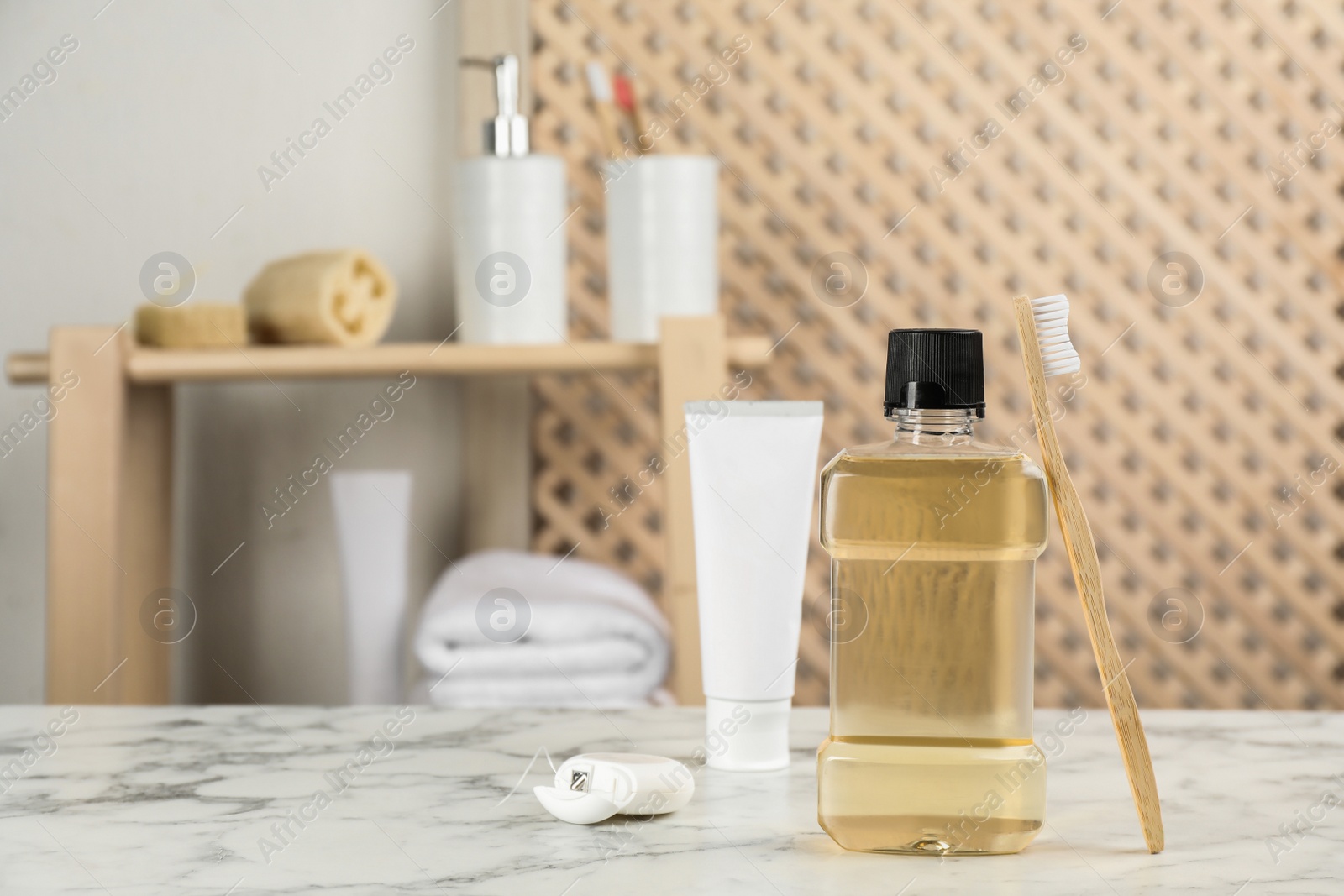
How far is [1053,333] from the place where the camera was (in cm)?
33

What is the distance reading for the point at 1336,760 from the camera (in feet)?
1.38

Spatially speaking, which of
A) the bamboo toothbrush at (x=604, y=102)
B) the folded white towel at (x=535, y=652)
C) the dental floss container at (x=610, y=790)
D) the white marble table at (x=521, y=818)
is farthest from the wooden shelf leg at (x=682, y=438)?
the dental floss container at (x=610, y=790)

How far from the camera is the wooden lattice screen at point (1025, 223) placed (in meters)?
1.01

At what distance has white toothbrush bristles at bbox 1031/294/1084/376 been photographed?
0.32 metres

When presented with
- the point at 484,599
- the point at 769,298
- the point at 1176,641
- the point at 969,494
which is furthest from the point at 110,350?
the point at 1176,641

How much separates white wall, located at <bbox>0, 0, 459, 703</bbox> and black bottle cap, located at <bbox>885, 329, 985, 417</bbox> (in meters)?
0.72

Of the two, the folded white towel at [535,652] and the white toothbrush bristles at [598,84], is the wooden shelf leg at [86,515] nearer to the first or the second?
the folded white towel at [535,652]

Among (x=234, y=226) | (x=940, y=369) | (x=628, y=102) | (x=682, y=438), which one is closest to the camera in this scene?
(x=940, y=369)

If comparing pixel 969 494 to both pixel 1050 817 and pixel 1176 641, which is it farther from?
pixel 1176 641

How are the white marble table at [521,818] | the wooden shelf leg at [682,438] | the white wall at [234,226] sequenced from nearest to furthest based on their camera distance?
the white marble table at [521,818]
the wooden shelf leg at [682,438]
the white wall at [234,226]

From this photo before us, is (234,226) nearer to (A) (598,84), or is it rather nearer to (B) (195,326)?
(B) (195,326)

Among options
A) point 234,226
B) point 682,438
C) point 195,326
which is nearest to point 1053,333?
point 682,438

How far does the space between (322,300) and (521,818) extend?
54cm

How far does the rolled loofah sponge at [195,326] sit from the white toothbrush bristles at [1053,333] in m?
0.65
